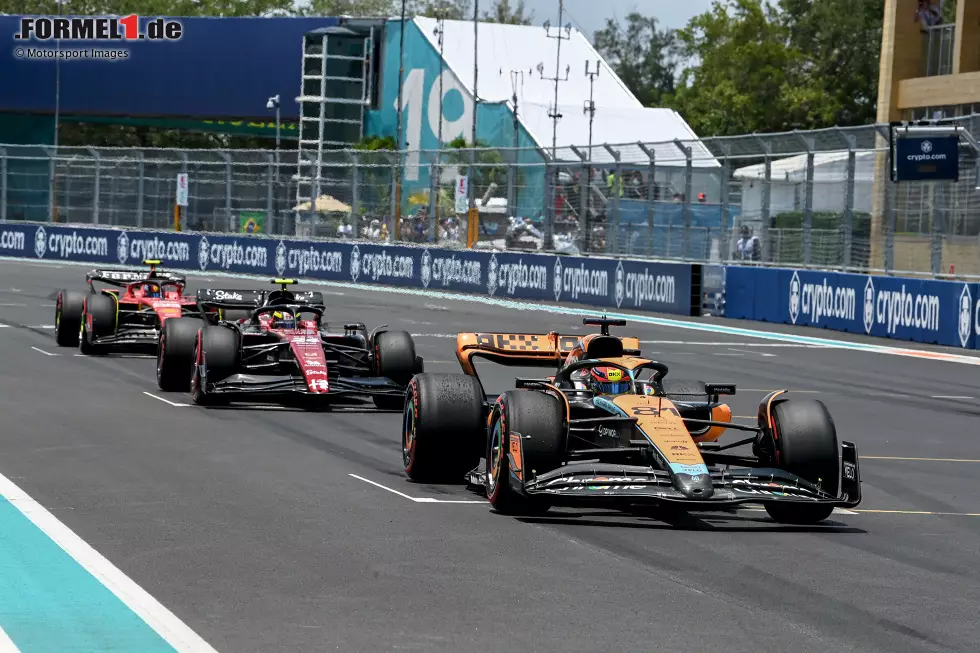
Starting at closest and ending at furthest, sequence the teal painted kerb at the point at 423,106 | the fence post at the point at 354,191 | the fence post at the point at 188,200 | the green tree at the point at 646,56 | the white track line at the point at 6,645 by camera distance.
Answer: the white track line at the point at 6,645 < the fence post at the point at 354,191 < the fence post at the point at 188,200 < the teal painted kerb at the point at 423,106 < the green tree at the point at 646,56

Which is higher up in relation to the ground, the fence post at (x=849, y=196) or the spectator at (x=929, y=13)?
the spectator at (x=929, y=13)

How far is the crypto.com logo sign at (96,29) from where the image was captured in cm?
7400

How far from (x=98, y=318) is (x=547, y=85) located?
5474 centimetres

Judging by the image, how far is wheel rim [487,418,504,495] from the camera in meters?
9.59

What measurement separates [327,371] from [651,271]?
61.8 feet

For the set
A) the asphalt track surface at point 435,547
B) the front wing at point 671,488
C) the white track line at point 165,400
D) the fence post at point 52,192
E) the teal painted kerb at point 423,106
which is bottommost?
the white track line at point 165,400

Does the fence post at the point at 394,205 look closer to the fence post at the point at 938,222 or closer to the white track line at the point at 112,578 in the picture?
the fence post at the point at 938,222

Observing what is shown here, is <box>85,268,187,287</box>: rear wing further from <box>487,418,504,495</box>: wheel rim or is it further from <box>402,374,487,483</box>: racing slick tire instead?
<box>487,418,504,495</box>: wheel rim

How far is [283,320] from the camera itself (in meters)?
15.6

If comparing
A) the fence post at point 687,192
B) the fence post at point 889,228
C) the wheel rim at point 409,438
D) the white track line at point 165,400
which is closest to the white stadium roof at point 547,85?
the fence post at point 687,192

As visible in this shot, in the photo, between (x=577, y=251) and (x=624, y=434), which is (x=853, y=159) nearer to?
(x=577, y=251)

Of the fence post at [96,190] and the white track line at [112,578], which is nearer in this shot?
the white track line at [112,578]

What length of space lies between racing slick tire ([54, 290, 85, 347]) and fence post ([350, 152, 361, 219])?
2270 centimetres

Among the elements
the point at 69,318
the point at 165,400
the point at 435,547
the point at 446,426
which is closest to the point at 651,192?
the point at 69,318
